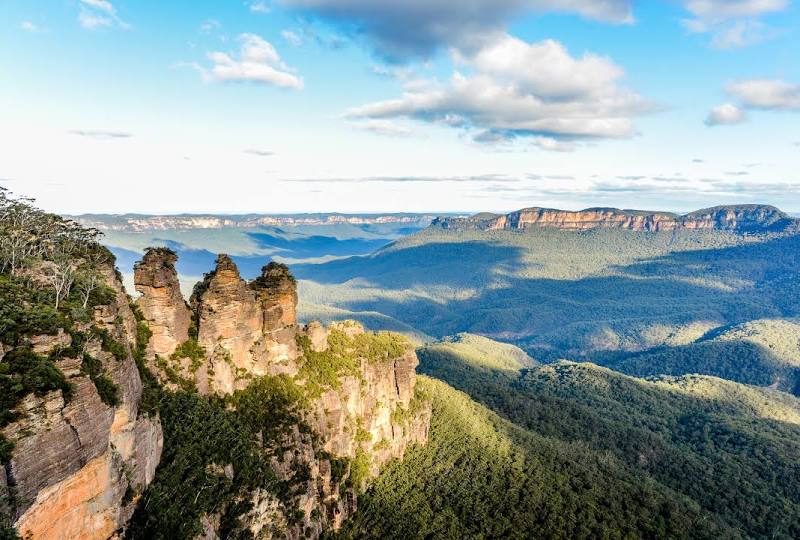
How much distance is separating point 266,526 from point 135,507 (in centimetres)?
1291

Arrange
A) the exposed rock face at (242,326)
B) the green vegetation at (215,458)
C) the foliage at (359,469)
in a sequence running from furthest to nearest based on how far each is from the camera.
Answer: the foliage at (359,469), the exposed rock face at (242,326), the green vegetation at (215,458)

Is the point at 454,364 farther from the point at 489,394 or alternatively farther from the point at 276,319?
the point at 276,319

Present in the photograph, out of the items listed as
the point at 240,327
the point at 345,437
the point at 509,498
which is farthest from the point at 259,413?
the point at 509,498

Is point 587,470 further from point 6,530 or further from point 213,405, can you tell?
point 6,530

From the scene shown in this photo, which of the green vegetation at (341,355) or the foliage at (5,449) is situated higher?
the foliage at (5,449)

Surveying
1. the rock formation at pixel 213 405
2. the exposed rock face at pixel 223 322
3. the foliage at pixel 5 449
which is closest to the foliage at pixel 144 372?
the rock formation at pixel 213 405

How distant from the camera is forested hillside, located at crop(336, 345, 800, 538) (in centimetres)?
5616

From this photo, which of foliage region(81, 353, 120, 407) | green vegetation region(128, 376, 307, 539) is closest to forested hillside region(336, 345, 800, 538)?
green vegetation region(128, 376, 307, 539)

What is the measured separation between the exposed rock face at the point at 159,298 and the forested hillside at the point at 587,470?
1170 inches

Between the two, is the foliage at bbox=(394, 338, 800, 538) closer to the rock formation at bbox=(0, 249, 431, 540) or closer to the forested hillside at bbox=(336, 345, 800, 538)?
the forested hillside at bbox=(336, 345, 800, 538)

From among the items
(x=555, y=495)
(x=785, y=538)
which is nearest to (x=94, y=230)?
(x=555, y=495)

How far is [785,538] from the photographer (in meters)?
74.5

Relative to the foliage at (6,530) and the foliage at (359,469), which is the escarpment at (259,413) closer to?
the foliage at (359,469)

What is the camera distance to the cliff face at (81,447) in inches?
857
